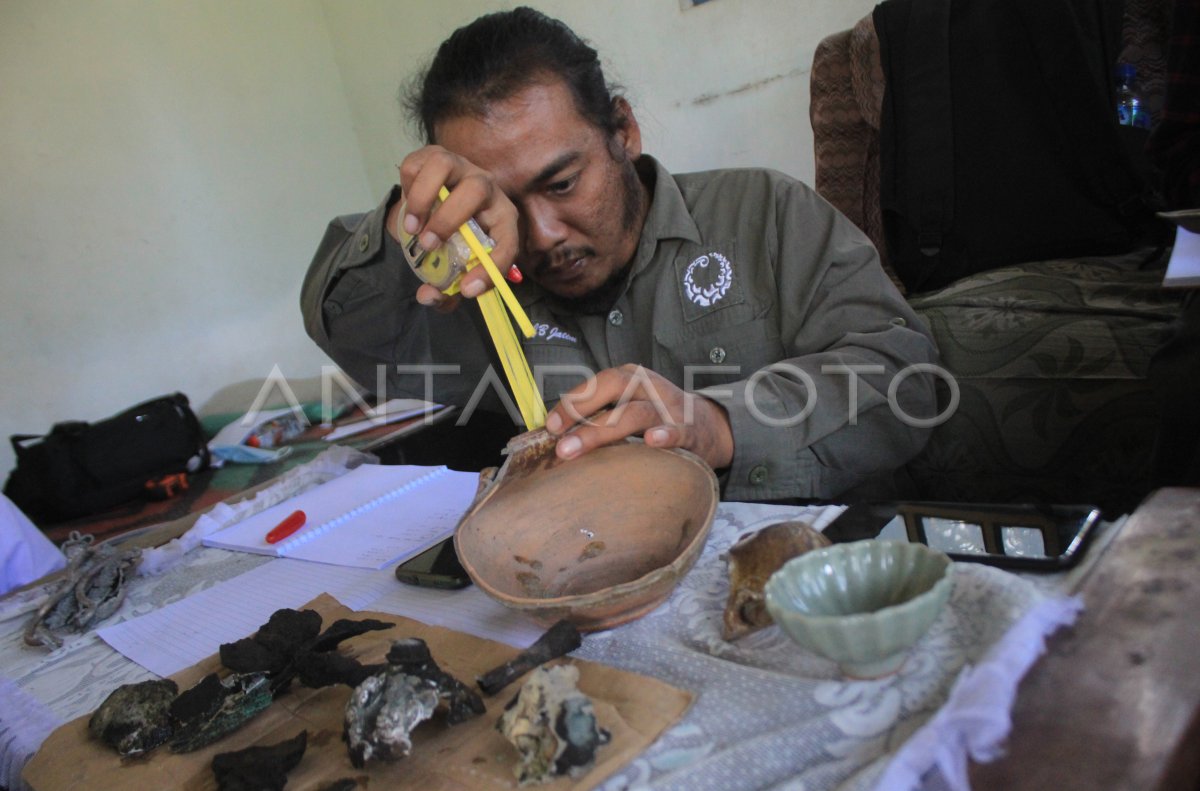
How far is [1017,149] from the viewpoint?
178cm

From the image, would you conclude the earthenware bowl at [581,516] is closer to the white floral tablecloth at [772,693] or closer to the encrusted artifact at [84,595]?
the white floral tablecloth at [772,693]

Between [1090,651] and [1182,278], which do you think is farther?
[1182,278]

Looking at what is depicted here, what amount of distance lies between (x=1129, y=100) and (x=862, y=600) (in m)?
1.70

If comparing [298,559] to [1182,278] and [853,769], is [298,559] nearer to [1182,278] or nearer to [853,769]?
[853,769]

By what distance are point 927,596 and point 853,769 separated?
10cm

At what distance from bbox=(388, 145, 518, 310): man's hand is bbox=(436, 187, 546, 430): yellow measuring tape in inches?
0.5

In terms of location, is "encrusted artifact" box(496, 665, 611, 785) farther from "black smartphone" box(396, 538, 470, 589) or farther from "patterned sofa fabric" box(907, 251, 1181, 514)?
"patterned sofa fabric" box(907, 251, 1181, 514)

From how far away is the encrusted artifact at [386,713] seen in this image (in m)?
0.51

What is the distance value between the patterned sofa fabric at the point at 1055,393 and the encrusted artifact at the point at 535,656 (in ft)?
3.53

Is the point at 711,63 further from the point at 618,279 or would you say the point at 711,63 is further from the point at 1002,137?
the point at 618,279

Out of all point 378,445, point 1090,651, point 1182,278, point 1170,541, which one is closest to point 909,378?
point 1182,278

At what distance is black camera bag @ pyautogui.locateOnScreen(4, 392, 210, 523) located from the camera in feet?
8.69

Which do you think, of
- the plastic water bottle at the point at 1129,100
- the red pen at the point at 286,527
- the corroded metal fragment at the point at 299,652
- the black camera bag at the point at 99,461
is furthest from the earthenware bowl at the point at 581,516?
the black camera bag at the point at 99,461

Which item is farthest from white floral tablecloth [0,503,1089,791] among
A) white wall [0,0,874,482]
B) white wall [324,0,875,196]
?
white wall [0,0,874,482]
